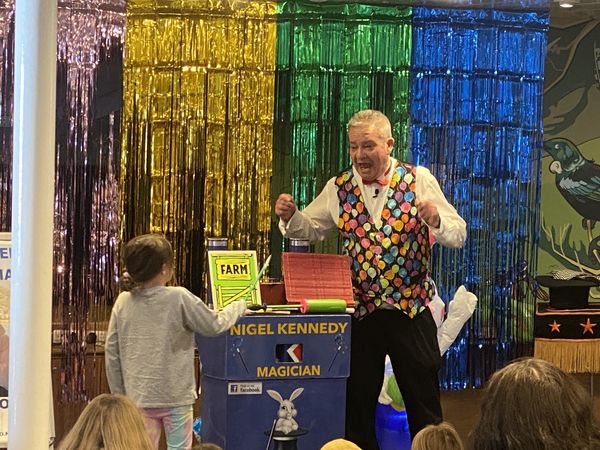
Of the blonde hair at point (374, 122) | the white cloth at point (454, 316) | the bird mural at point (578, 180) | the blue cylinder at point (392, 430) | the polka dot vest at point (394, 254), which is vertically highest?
the blonde hair at point (374, 122)

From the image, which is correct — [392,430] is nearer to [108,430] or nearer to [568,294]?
[568,294]

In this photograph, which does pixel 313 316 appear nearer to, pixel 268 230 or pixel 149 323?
pixel 149 323

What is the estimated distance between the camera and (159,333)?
342 centimetres

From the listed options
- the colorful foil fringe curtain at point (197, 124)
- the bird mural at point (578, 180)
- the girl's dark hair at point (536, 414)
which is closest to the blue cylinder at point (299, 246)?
the colorful foil fringe curtain at point (197, 124)

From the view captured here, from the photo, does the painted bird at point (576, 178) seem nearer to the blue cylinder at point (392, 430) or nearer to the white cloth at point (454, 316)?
the white cloth at point (454, 316)

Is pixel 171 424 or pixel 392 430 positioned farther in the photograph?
pixel 392 430

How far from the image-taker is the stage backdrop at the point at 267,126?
467 cm

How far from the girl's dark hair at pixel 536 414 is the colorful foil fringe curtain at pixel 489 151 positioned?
119 inches

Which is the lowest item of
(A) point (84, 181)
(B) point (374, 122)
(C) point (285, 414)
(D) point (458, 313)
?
(C) point (285, 414)

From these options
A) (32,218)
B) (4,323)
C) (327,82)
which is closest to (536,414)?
→ (32,218)

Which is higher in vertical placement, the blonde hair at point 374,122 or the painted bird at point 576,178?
the blonde hair at point 374,122

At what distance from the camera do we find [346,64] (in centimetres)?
500

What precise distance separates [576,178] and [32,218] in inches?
188

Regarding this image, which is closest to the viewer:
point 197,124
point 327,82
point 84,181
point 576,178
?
point 84,181
